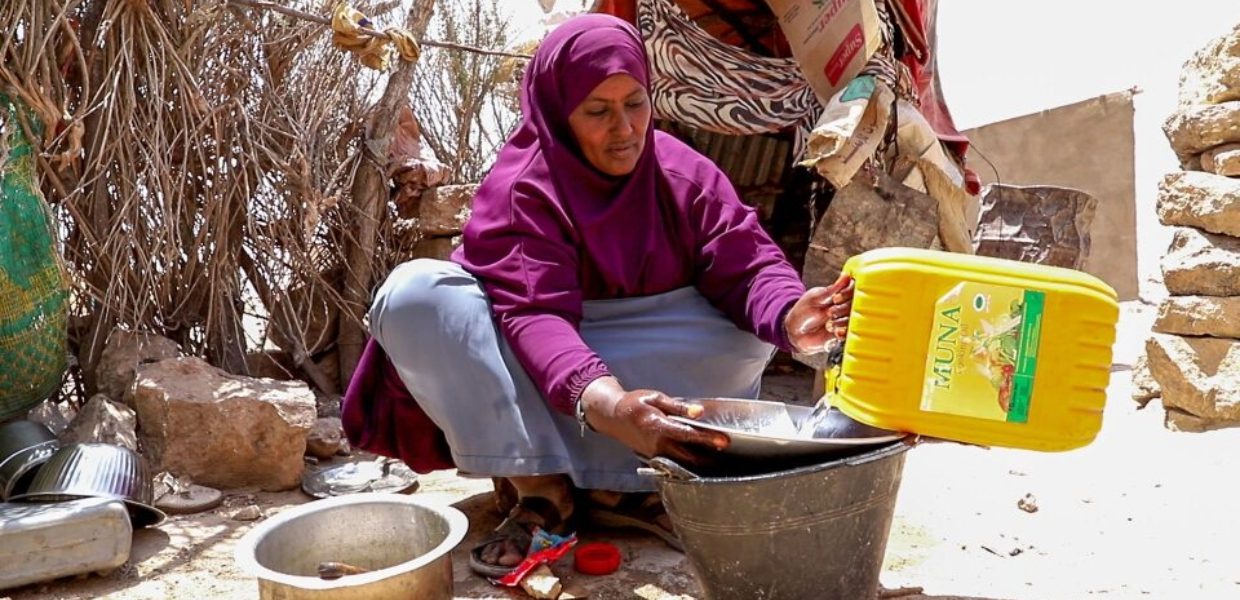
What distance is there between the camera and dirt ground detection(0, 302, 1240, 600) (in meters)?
2.00

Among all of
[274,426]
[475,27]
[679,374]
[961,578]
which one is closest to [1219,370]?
[961,578]

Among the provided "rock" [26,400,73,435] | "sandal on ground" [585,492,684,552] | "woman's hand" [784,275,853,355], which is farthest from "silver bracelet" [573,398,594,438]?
"rock" [26,400,73,435]

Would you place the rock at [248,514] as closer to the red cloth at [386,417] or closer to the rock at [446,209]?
the red cloth at [386,417]

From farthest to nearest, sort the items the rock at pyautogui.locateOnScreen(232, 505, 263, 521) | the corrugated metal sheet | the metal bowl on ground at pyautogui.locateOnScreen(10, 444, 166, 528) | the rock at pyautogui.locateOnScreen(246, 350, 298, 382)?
1. the corrugated metal sheet
2. the rock at pyautogui.locateOnScreen(246, 350, 298, 382)
3. the rock at pyautogui.locateOnScreen(232, 505, 263, 521)
4. the metal bowl on ground at pyautogui.locateOnScreen(10, 444, 166, 528)

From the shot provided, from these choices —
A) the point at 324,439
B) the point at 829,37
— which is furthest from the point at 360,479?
the point at 829,37

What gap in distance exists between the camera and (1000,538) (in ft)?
7.43

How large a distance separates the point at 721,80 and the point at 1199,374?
2012 millimetres

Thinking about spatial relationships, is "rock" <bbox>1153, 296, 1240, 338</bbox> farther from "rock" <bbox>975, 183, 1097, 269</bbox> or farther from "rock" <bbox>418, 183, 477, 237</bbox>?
"rock" <bbox>418, 183, 477, 237</bbox>

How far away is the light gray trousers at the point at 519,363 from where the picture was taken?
2080mm

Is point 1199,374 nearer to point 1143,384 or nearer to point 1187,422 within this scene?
point 1187,422

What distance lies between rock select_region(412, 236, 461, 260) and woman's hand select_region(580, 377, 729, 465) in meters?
2.43

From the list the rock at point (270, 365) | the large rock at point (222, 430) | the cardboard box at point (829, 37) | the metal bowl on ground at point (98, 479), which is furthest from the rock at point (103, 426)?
the cardboard box at point (829, 37)

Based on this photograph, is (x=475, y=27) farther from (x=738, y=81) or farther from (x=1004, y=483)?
(x=1004, y=483)

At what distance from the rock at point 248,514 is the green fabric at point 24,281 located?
2.55 feet
